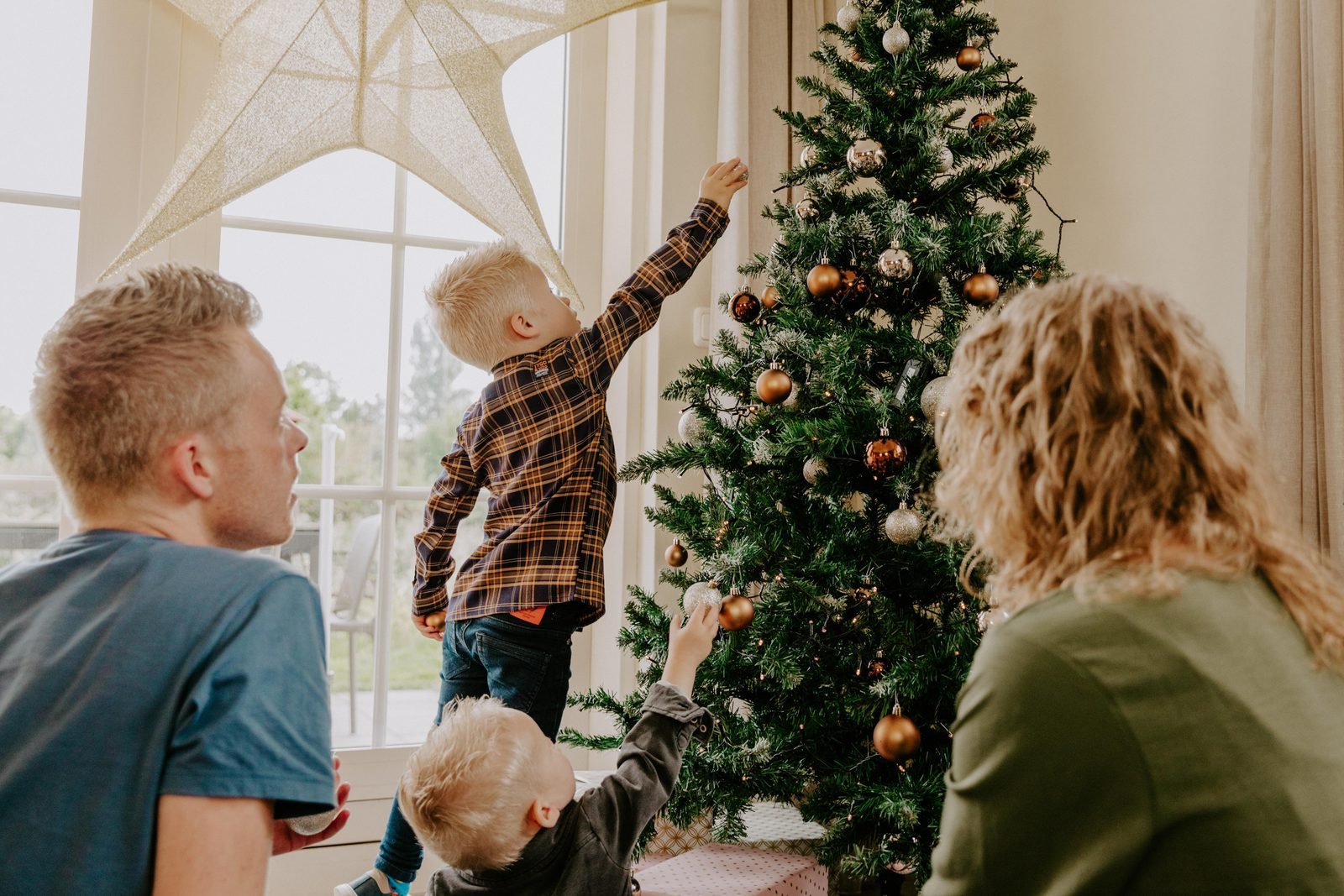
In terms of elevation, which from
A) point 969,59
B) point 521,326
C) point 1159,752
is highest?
point 969,59

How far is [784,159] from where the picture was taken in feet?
7.61

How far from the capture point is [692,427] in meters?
1.82

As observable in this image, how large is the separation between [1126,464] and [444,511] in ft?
4.63

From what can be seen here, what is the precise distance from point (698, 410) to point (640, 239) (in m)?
0.73

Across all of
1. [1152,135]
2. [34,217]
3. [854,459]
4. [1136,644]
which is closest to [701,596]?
[854,459]

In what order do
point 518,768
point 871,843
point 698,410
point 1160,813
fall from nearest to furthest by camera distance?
point 1160,813 < point 518,768 < point 871,843 < point 698,410

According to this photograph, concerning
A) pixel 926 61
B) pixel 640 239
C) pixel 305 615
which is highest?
pixel 926 61

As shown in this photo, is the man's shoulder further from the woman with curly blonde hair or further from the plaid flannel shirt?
the plaid flannel shirt

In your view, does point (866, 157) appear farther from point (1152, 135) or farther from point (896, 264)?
point (1152, 135)

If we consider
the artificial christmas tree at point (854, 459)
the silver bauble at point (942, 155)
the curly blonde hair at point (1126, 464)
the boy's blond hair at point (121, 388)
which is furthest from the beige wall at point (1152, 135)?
the boy's blond hair at point (121, 388)

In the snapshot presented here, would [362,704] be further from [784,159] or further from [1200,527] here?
[1200,527]

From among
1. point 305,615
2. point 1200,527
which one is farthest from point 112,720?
point 1200,527

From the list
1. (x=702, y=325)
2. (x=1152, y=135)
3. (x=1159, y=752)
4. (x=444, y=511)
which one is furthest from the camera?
(x=702, y=325)

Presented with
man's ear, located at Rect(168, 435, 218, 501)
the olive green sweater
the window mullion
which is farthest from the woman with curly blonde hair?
the window mullion
